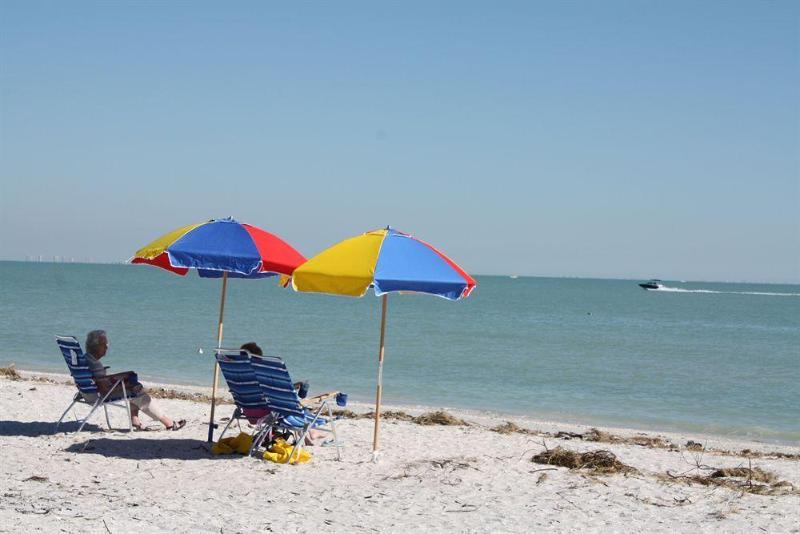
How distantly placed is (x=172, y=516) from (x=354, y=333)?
25656 millimetres

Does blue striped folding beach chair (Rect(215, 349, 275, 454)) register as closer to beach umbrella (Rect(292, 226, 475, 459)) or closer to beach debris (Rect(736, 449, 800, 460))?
beach umbrella (Rect(292, 226, 475, 459))

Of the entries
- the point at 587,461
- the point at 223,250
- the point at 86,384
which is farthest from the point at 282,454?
the point at 587,461

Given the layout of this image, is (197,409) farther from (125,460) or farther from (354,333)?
(354,333)

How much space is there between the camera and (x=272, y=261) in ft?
24.5

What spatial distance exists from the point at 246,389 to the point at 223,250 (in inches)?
44.1

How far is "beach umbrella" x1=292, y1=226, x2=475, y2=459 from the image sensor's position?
6.71 metres

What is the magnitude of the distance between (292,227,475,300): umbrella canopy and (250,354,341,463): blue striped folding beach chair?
68 cm

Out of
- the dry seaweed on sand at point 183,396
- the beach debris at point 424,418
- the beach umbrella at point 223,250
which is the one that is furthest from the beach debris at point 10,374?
the beach umbrella at point 223,250

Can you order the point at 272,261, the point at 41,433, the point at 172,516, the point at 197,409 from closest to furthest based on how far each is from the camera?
the point at 172,516 → the point at 272,261 → the point at 41,433 → the point at 197,409

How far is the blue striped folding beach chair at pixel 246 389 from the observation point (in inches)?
284

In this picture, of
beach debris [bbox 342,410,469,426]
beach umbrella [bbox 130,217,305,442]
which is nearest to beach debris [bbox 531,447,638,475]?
beach umbrella [bbox 130,217,305,442]

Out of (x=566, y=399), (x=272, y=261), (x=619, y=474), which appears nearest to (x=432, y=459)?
(x=619, y=474)

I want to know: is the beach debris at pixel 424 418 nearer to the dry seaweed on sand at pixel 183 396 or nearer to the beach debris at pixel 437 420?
the beach debris at pixel 437 420

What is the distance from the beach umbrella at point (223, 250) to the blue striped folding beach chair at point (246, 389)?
0.83 feet
